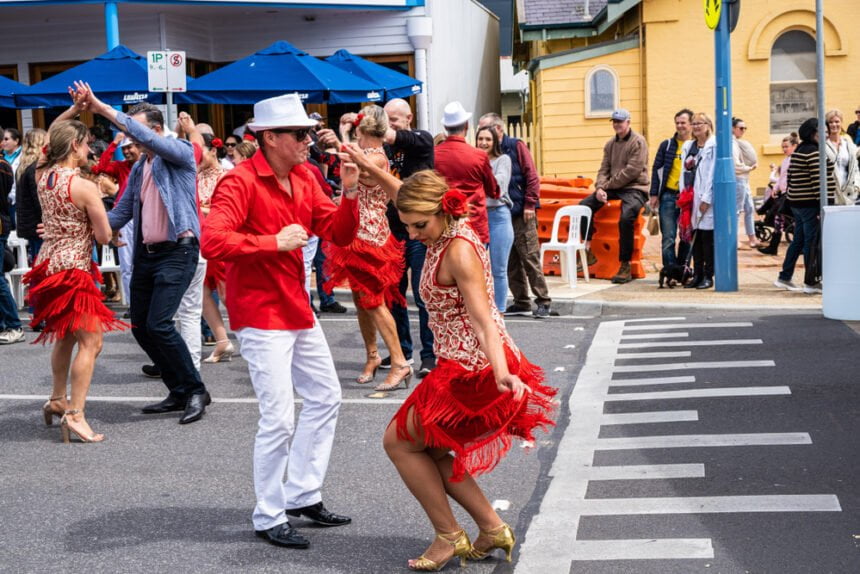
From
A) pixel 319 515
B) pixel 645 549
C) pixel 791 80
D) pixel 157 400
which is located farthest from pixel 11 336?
pixel 791 80

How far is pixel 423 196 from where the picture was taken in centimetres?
483

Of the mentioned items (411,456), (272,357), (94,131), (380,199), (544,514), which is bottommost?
(544,514)

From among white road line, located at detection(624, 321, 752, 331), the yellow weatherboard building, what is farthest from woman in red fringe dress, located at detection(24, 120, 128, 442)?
the yellow weatherboard building

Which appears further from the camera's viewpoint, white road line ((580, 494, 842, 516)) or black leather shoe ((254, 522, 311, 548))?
white road line ((580, 494, 842, 516))

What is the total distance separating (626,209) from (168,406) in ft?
25.0

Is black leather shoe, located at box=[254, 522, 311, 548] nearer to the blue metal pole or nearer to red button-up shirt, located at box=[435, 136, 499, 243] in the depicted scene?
red button-up shirt, located at box=[435, 136, 499, 243]

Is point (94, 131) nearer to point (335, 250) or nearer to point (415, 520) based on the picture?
point (335, 250)

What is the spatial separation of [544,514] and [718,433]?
A: 6.17ft

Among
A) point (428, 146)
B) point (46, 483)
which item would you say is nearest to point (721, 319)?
point (428, 146)

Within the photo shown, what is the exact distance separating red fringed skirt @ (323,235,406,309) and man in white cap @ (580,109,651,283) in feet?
20.1

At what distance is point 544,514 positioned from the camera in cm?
577

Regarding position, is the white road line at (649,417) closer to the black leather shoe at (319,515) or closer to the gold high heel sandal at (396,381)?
the gold high heel sandal at (396,381)

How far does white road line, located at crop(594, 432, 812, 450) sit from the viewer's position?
696 cm

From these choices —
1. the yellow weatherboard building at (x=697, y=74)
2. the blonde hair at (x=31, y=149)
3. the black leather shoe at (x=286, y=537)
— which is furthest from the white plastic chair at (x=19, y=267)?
the yellow weatherboard building at (x=697, y=74)
